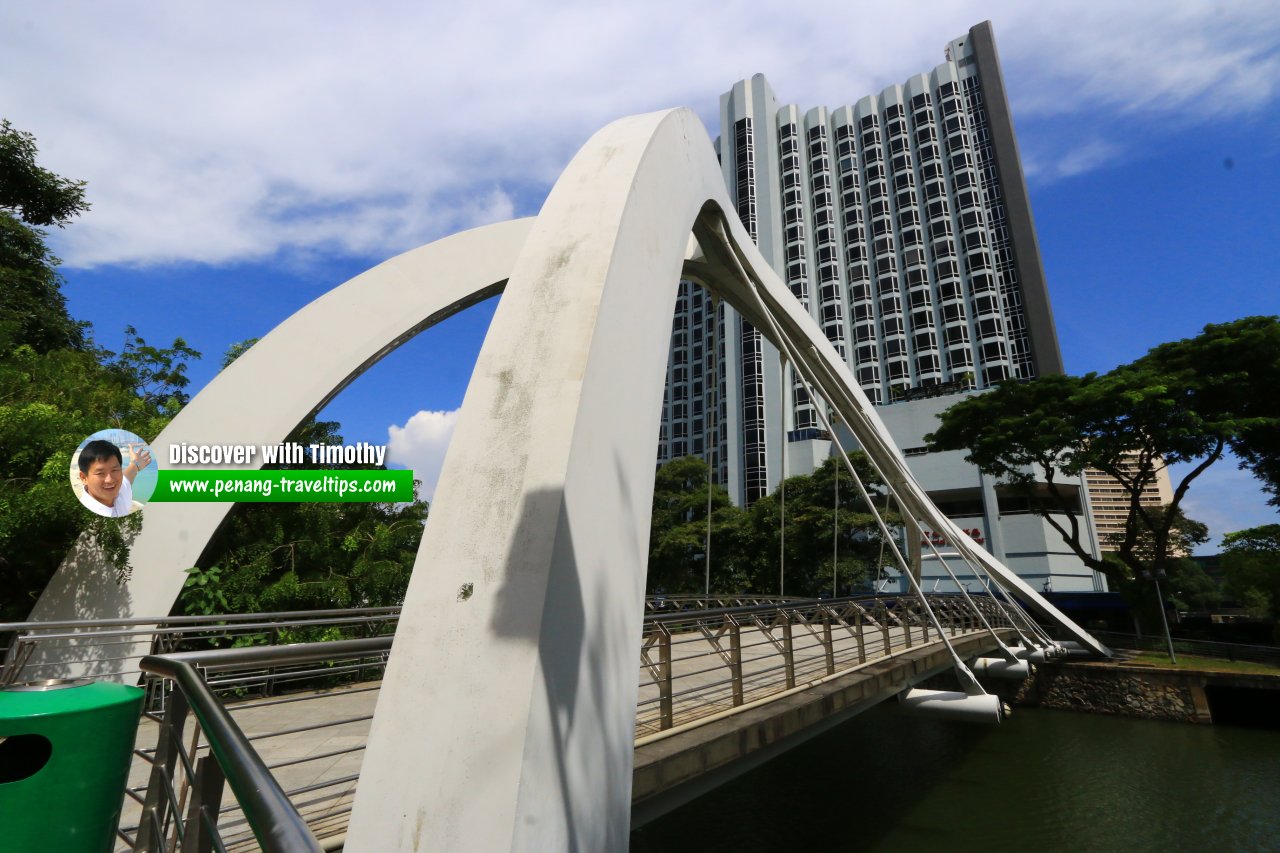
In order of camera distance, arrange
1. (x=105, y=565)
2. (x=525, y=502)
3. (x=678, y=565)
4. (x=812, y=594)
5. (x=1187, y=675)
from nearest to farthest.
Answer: (x=525, y=502) < (x=105, y=565) < (x=1187, y=675) < (x=812, y=594) < (x=678, y=565)

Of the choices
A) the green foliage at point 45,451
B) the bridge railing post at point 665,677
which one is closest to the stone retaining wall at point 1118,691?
the bridge railing post at point 665,677

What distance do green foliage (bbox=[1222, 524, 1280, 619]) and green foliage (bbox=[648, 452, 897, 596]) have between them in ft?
38.3

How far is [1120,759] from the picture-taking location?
43.0ft

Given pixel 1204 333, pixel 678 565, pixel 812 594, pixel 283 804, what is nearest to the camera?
→ pixel 283 804

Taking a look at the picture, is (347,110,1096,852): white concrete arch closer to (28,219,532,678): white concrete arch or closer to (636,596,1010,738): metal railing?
(636,596,1010,738): metal railing

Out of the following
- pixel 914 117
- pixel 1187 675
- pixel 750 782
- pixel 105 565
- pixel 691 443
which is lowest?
pixel 750 782

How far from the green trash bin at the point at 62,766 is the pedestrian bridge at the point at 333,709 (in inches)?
4.3

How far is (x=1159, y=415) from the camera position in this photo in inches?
755

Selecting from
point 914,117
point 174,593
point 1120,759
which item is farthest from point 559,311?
point 914,117

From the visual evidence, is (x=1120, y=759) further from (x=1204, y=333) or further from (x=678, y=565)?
(x=678, y=565)

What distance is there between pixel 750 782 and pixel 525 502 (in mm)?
11578

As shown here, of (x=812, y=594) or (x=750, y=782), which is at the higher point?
(x=812, y=594)

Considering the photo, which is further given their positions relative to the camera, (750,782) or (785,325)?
(750,782)

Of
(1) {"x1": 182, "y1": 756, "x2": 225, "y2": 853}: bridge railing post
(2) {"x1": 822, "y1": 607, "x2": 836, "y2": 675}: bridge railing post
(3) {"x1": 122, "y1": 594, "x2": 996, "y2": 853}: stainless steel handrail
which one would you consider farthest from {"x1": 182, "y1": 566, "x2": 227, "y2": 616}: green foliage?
(1) {"x1": 182, "y1": 756, "x2": 225, "y2": 853}: bridge railing post
